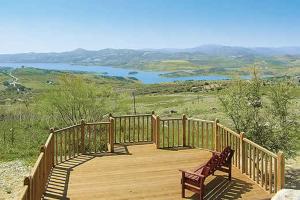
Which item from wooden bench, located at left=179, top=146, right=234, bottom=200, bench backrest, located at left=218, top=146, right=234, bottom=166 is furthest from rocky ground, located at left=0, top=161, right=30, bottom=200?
bench backrest, located at left=218, top=146, right=234, bottom=166

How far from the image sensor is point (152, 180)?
Answer: 10180 millimetres

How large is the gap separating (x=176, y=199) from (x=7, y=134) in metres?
15.4

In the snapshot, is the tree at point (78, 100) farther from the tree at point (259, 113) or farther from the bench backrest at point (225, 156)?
the bench backrest at point (225, 156)

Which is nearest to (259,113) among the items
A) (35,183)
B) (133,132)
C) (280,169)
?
(133,132)

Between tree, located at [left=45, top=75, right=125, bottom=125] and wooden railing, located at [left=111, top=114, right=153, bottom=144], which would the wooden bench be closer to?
wooden railing, located at [left=111, top=114, right=153, bottom=144]

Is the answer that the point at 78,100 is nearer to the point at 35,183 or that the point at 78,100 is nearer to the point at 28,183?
the point at 35,183

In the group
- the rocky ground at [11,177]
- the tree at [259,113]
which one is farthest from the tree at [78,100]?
the tree at [259,113]

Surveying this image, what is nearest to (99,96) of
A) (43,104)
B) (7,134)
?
(43,104)

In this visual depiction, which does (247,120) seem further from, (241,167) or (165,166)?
(165,166)

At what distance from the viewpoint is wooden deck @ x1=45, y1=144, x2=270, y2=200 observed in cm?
910

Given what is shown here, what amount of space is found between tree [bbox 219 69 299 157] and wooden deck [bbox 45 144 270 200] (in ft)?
6.42

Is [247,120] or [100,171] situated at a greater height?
[247,120]

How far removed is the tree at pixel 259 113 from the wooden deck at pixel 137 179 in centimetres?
196

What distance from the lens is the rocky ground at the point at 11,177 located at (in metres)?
12.0
